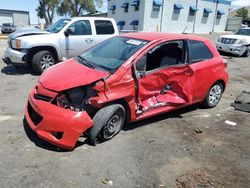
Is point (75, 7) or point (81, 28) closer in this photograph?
point (81, 28)

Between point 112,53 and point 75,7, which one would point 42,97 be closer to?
point 112,53

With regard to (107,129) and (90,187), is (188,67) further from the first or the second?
(90,187)

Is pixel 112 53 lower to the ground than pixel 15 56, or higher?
higher

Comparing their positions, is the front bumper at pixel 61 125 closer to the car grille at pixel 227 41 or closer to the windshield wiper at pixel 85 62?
the windshield wiper at pixel 85 62

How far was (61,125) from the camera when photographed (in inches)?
142

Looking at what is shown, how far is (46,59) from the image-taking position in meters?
8.48

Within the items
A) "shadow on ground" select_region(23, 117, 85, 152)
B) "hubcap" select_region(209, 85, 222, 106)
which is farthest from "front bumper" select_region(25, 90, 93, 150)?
"hubcap" select_region(209, 85, 222, 106)

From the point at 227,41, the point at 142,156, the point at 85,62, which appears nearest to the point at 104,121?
the point at 142,156

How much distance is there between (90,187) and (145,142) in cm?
141

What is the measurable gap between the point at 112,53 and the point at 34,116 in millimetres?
1755

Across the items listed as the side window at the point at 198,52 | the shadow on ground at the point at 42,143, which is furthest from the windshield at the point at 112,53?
the shadow on ground at the point at 42,143

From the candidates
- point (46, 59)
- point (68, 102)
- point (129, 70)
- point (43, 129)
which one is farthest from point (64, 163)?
point (46, 59)

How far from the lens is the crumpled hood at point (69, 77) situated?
384 cm

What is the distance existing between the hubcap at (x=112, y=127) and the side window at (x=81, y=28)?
542cm
